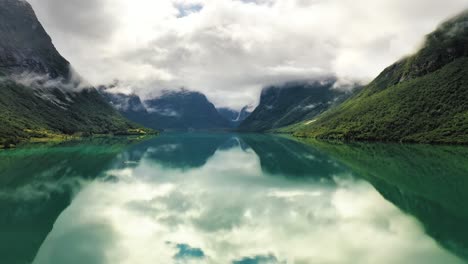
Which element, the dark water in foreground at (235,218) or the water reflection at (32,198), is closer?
the dark water in foreground at (235,218)

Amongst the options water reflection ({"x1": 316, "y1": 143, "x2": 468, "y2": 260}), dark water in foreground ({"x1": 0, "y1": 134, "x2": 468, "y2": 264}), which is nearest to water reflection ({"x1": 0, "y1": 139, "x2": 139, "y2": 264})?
dark water in foreground ({"x1": 0, "y1": 134, "x2": 468, "y2": 264})

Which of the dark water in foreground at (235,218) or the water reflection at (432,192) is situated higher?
the water reflection at (432,192)

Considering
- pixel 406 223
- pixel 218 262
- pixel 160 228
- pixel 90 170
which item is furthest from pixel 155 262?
pixel 90 170

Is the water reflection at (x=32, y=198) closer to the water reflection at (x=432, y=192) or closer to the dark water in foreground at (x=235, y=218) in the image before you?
the dark water in foreground at (x=235, y=218)

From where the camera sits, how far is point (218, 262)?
2523 cm

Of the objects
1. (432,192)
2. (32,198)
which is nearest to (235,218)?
(32,198)

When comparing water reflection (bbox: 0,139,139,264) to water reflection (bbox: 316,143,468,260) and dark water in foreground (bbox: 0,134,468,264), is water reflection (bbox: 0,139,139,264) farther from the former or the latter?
water reflection (bbox: 316,143,468,260)

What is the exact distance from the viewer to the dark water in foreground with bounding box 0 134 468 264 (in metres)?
27.0

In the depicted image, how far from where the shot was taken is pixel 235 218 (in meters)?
37.3

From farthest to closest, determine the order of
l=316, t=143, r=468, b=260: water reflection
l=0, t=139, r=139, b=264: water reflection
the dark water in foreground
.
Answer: l=316, t=143, r=468, b=260: water reflection, l=0, t=139, r=139, b=264: water reflection, the dark water in foreground

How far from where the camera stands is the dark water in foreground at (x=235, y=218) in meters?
27.0

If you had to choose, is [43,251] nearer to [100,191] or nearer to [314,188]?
[100,191]

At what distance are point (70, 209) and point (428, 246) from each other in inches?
1484

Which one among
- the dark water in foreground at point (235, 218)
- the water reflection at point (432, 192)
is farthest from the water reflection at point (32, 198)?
the water reflection at point (432, 192)
